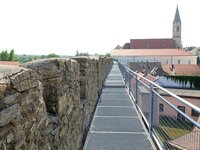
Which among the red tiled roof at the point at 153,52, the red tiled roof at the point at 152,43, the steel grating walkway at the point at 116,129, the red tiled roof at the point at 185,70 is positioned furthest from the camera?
the red tiled roof at the point at 152,43

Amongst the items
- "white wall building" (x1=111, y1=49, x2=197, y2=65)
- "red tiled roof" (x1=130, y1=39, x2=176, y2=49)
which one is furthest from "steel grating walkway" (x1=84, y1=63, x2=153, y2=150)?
"red tiled roof" (x1=130, y1=39, x2=176, y2=49)

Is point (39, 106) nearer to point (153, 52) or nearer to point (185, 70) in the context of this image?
point (185, 70)

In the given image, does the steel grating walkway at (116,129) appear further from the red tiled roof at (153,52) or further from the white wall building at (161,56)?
the red tiled roof at (153,52)

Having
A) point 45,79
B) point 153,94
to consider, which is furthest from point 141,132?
point 45,79

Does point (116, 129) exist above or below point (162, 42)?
below

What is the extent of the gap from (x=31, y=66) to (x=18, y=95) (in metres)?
0.79

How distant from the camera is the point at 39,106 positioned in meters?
2.31

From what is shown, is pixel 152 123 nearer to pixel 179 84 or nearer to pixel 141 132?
pixel 141 132

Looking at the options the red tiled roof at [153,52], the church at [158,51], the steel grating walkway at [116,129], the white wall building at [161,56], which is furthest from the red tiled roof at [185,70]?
the steel grating walkway at [116,129]

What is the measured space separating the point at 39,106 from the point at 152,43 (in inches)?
3239

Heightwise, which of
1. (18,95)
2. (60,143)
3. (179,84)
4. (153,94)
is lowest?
(179,84)

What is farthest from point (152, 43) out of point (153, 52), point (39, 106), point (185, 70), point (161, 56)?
point (39, 106)

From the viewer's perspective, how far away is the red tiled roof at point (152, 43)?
266ft

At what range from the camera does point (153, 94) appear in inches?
169
